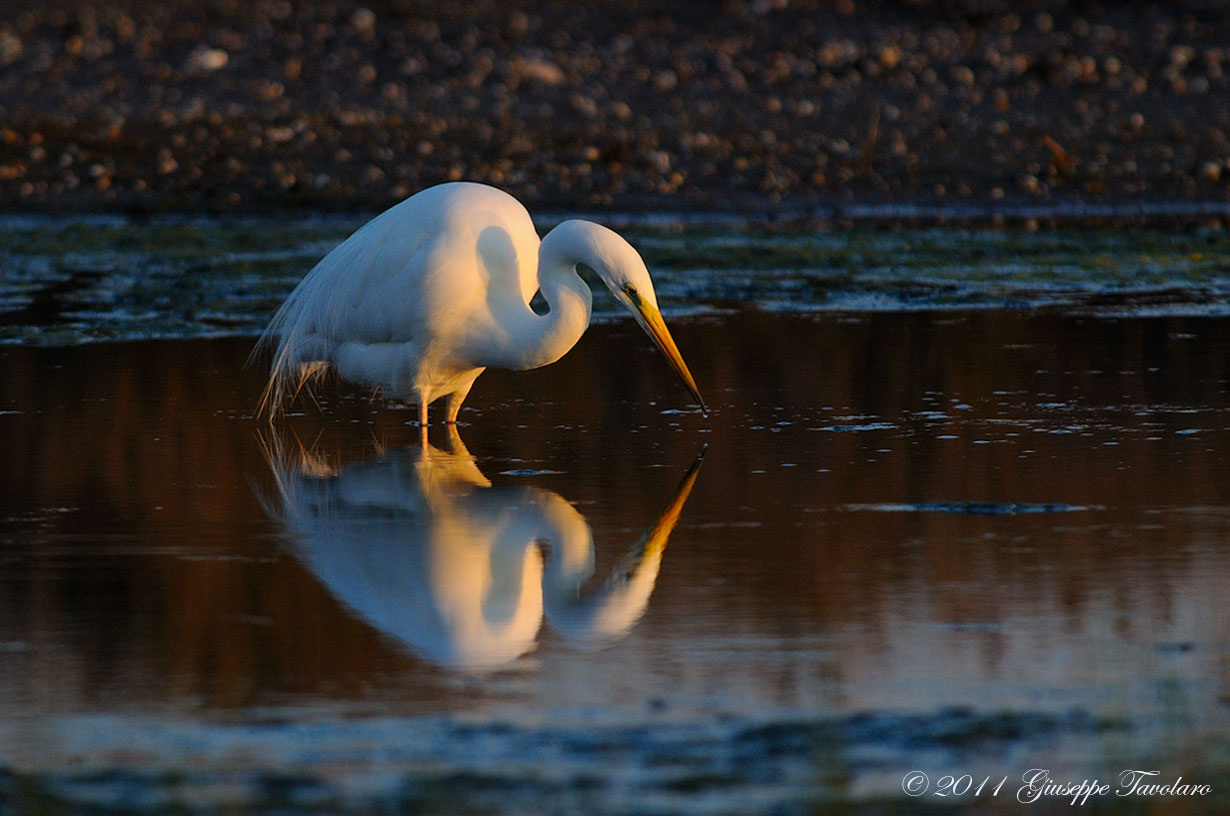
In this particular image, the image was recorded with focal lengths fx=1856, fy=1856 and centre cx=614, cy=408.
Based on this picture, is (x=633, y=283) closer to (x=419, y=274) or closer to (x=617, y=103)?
(x=419, y=274)

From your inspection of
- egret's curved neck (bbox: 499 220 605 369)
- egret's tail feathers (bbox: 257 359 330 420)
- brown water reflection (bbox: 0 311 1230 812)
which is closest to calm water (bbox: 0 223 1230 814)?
brown water reflection (bbox: 0 311 1230 812)

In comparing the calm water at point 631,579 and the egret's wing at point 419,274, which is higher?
the egret's wing at point 419,274

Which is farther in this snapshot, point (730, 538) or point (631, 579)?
point (730, 538)

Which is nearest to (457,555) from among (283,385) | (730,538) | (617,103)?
(730,538)

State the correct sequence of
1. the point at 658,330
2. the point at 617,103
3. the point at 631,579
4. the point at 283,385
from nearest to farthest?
the point at 631,579
the point at 658,330
the point at 283,385
the point at 617,103

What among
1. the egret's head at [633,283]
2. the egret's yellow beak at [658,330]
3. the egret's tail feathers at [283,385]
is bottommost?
the egret's tail feathers at [283,385]

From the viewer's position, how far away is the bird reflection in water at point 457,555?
4.30 meters

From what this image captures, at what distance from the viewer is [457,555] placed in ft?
16.3

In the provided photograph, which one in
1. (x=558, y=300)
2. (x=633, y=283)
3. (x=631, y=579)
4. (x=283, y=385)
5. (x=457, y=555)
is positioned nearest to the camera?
(x=631, y=579)

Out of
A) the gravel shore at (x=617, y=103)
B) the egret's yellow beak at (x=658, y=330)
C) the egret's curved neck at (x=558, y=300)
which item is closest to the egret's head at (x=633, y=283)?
the egret's yellow beak at (x=658, y=330)

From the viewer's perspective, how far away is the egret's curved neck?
6551 mm

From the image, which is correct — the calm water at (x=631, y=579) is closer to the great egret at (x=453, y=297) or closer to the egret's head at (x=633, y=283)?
the great egret at (x=453, y=297)

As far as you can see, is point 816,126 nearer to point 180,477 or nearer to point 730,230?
point 730,230

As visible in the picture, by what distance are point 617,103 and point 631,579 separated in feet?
40.0
